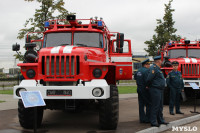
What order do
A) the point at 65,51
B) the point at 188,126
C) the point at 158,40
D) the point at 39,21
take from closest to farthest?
the point at 65,51 → the point at 188,126 → the point at 39,21 → the point at 158,40

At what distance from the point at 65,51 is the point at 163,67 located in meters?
6.93

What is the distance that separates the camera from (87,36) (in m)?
8.46

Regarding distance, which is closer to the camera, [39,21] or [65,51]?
[65,51]

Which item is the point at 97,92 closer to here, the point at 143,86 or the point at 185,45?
the point at 143,86

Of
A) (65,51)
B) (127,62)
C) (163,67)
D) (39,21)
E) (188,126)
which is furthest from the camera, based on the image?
(39,21)

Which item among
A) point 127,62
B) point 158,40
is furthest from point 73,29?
point 158,40

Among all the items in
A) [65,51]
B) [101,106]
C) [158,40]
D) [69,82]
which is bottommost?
[101,106]

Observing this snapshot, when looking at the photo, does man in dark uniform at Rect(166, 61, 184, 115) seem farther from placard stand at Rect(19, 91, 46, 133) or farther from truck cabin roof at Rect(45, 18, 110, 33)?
placard stand at Rect(19, 91, 46, 133)

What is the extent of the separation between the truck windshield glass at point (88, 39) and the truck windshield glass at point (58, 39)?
0.22m

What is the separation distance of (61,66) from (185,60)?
7.24 meters

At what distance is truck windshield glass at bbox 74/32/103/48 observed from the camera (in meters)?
8.30

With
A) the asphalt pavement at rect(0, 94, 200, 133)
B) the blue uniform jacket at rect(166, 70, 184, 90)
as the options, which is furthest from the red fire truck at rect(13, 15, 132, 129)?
the blue uniform jacket at rect(166, 70, 184, 90)

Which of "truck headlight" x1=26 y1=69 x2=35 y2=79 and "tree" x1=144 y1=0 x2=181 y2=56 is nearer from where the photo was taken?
"truck headlight" x1=26 y1=69 x2=35 y2=79

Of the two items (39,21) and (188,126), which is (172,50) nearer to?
(188,126)
